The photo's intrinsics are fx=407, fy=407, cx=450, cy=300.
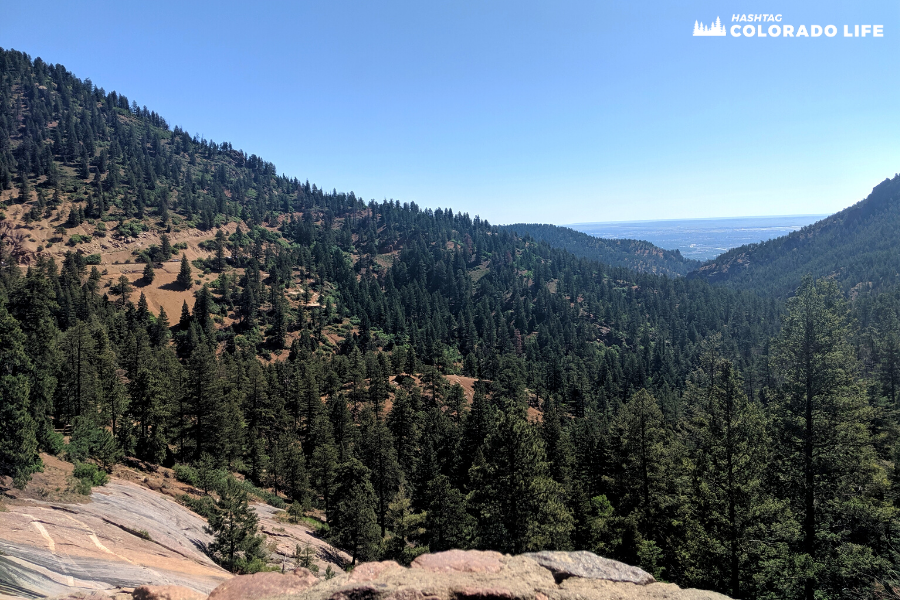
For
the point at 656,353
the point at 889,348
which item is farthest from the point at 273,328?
the point at 889,348

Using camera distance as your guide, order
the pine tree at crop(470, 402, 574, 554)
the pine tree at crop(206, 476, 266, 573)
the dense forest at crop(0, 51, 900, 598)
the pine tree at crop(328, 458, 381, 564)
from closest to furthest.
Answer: the dense forest at crop(0, 51, 900, 598) < the pine tree at crop(206, 476, 266, 573) < the pine tree at crop(470, 402, 574, 554) < the pine tree at crop(328, 458, 381, 564)

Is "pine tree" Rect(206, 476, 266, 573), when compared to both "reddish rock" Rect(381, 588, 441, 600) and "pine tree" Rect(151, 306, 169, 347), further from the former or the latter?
"pine tree" Rect(151, 306, 169, 347)

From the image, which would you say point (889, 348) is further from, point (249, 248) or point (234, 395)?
point (249, 248)

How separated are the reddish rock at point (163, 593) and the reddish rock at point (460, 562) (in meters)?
4.13

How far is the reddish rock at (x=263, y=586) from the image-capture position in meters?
7.32

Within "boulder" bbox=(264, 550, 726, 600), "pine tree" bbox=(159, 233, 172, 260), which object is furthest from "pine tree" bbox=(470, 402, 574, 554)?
"pine tree" bbox=(159, 233, 172, 260)

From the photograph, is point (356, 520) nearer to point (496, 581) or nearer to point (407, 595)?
point (496, 581)

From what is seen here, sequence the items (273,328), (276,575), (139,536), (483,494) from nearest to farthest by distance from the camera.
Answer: (276,575) → (139,536) → (483,494) → (273,328)

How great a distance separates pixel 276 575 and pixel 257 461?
42963 millimetres

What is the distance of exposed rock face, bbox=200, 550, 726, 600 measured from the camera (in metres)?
6.68

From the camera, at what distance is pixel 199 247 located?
154250mm

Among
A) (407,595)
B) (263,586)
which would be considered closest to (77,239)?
(263,586)

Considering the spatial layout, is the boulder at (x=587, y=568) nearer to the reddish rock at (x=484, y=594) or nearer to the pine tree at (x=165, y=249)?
the reddish rock at (x=484, y=594)

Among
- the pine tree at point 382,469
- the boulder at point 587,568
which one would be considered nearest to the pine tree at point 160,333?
the pine tree at point 382,469
